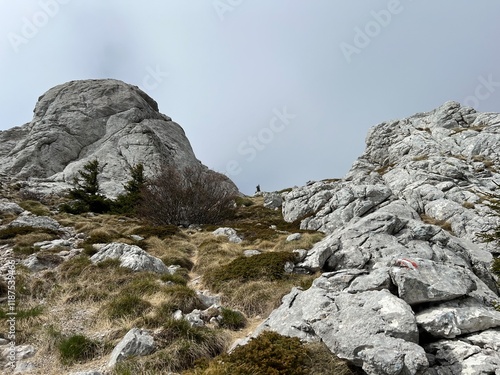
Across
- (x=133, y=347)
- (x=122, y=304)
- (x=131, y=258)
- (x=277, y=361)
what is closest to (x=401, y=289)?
(x=277, y=361)

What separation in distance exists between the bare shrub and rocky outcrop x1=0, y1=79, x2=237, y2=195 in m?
19.9

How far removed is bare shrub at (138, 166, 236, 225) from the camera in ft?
104

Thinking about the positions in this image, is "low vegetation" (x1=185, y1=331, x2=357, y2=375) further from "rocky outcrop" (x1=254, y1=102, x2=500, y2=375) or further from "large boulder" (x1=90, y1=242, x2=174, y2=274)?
"large boulder" (x1=90, y1=242, x2=174, y2=274)

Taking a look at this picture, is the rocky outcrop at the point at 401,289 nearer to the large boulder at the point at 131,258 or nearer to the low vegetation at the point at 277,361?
the low vegetation at the point at 277,361

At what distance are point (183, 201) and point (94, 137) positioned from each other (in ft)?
178

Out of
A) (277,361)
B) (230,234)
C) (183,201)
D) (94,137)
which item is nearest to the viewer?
(277,361)

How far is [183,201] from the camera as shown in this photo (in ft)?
109

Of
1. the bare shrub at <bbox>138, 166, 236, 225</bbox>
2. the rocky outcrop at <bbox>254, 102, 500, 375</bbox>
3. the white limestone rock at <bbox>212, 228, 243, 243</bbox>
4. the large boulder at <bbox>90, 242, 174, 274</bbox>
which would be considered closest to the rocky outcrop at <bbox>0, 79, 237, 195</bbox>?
the bare shrub at <bbox>138, 166, 236, 225</bbox>

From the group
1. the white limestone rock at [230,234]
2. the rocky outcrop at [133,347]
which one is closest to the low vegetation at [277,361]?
the rocky outcrop at [133,347]

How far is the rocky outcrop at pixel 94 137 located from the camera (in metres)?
61.7

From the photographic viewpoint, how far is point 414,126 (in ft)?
246

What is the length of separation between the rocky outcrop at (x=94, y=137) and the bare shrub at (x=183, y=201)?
65.2 ft

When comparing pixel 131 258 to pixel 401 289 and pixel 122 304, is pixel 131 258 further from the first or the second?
pixel 401 289

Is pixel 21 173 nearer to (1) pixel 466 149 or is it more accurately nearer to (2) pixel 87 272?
(2) pixel 87 272
